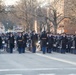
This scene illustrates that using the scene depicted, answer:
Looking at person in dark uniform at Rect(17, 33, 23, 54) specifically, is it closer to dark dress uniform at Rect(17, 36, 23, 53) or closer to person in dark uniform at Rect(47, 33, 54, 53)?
dark dress uniform at Rect(17, 36, 23, 53)

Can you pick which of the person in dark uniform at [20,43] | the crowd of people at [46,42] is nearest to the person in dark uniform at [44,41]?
the crowd of people at [46,42]

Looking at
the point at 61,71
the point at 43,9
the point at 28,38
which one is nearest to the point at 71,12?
the point at 43,9

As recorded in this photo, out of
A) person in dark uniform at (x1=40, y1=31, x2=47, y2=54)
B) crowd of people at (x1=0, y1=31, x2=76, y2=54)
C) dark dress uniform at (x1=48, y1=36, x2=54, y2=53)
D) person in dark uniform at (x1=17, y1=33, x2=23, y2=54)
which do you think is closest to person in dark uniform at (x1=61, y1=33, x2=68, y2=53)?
crowd of people at (x1=0, y1=31, x2=76, y2=54)

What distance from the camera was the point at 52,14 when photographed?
56906 mm

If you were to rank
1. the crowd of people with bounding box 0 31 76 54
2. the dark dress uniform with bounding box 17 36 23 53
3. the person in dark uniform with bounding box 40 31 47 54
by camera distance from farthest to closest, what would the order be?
the dark dress uniform with bounding box 17 36 23 53, the crowd of people with bounding box 0 31 76 54, the person in dark uniform with bounding box 40 31 47 54

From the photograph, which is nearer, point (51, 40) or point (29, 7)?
point (51, 40)

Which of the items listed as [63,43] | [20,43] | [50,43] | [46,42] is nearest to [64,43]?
[63,43]

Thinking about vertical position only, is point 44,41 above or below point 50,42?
above

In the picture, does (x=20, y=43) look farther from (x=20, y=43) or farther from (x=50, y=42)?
(x=50, y=42)

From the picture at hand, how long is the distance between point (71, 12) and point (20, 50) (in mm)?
→ 23074

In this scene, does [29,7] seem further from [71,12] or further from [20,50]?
[20,50]

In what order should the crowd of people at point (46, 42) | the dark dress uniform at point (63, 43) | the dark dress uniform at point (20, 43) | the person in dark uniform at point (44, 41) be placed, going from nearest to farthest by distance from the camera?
1. the person in dark uniform at point (44, 41)
2. the crowd of people at point (46, 42)
3. the dark dress uniform at point (63, 43)
4. the dark dress uniform at point (20, 43)

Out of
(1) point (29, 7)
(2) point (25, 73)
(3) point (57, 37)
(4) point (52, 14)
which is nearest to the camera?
(2) point (25, 73)

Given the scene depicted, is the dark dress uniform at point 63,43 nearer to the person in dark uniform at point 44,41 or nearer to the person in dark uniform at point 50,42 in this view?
the person in dark uniform at point 50,42
